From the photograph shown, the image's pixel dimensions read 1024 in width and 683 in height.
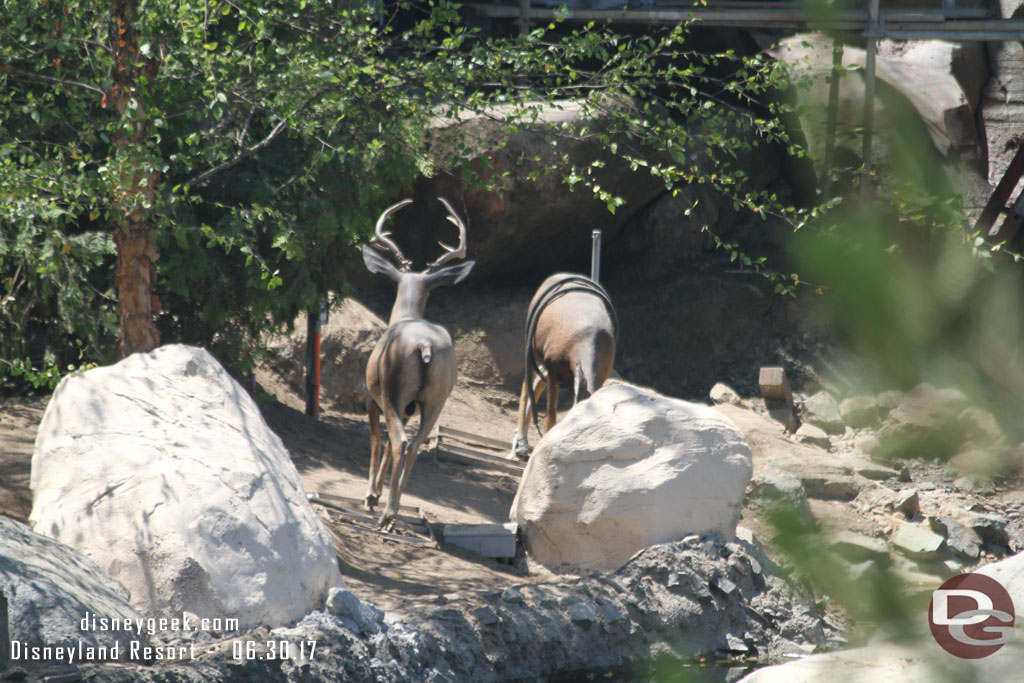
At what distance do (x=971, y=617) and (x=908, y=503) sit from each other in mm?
7600

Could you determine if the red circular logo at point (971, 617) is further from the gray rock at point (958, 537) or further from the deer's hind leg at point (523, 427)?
the deer's hind leg at point (523, 427)

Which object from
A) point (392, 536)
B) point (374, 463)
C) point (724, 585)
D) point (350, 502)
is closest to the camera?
point (724, 585)

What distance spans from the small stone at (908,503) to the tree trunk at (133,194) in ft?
19.4

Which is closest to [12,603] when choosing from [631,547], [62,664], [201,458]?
[62,664]

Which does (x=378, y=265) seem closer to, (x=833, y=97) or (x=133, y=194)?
(x=133, y=194)

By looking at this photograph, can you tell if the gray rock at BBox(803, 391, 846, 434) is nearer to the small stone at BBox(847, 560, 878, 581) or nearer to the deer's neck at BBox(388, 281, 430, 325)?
the deer's neck at BBox(388, 281, 430, 325)

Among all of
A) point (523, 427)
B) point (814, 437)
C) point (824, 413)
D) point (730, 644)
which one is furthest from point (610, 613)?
point (824, 413)

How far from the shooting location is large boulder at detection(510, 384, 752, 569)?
255 inches

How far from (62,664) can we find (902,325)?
12.1 feet

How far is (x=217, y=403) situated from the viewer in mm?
5637

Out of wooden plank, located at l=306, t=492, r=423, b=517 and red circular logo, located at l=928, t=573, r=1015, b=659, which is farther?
wooden plank, located at l=306, t=492, r=423, b=517

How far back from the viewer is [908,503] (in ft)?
28.3

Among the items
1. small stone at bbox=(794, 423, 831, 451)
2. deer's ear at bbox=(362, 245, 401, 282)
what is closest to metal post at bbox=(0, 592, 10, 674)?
deer's ear at bbox=(362, 245, 401, 282)

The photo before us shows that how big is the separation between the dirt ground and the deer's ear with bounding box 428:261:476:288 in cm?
164
